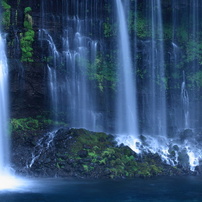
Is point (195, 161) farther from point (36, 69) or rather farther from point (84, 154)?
point (36, 69)

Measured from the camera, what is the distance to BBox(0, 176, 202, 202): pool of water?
51.2 ft

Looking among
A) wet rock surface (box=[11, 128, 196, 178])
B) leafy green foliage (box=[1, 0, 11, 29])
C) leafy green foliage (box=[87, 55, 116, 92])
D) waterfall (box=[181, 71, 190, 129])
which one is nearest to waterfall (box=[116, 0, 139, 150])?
leafy green foliage (box=[87, 55, 116, 92])

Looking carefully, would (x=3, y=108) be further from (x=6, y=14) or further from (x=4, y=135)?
(x=6, y=14)

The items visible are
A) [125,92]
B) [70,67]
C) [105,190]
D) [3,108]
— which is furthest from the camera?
[125,92]

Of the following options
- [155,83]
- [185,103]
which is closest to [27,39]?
[155,83]

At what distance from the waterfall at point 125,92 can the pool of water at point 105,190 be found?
1000cm

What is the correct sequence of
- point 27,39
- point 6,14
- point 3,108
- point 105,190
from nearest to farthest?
point 105,190, point 3,108, point 27,39, point 6,14

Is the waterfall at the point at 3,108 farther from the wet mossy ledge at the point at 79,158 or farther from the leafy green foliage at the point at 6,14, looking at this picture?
the leafy green foliage at the point at 6,14

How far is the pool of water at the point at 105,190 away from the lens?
15.6 m

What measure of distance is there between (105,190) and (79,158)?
4711mm

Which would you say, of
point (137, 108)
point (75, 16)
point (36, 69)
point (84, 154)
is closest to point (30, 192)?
point (84, 154)

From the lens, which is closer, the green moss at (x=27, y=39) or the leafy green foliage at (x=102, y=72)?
the green moss at (x=27, y=39)

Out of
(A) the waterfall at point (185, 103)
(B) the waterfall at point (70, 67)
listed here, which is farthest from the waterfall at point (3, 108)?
(A) the waterfall at point (185, 103)

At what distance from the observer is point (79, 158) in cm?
2142
